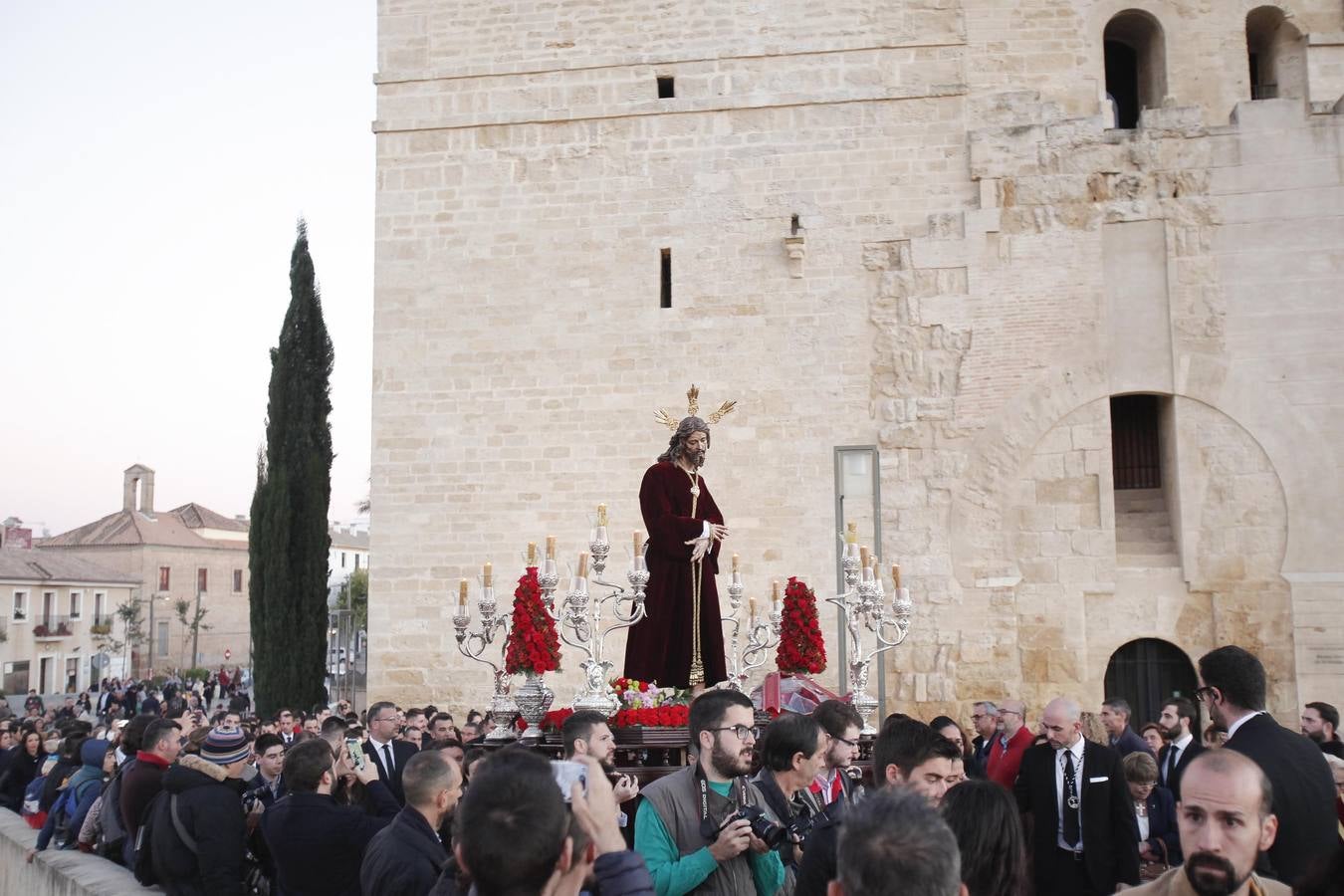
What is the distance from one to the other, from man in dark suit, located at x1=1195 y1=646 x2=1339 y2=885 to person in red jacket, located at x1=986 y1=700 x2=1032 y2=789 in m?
1.67

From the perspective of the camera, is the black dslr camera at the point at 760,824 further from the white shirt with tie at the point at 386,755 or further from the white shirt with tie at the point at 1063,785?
the white shirt with tie at the point at 386,755

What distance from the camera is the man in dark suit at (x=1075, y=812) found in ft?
16.8

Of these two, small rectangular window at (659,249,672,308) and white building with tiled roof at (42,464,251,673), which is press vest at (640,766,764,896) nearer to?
small rectangular window at (659,249,672,308)

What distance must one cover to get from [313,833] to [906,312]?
1044cm

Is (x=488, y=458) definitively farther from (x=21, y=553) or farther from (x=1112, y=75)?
(x=21, y=553)

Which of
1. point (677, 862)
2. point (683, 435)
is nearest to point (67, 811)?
point (683, 435)

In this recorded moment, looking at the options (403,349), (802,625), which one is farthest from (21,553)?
(802,625)

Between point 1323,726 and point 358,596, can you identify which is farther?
point 358,596

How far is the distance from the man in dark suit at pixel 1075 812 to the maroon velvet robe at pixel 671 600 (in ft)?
8.53

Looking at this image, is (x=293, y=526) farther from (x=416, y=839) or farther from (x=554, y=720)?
(x=416, y=839)

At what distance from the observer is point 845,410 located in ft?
44.2

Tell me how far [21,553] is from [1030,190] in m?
40.1

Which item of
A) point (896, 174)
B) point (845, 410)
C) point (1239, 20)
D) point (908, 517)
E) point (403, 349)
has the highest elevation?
point (1239, 20)

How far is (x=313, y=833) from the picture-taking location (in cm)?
424
